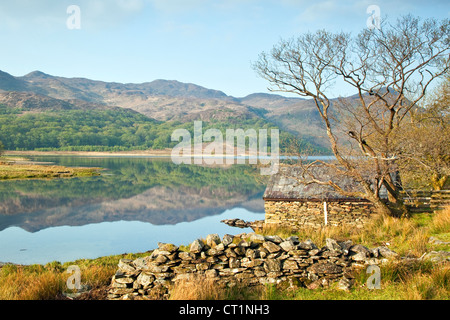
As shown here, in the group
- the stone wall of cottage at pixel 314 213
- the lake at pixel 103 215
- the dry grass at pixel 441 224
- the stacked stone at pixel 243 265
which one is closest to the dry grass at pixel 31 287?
the stacked stone at pixel 243 265

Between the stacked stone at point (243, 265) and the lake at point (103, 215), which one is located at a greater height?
the stacked stone at point (243, 265)

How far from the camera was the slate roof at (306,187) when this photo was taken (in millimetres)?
18241

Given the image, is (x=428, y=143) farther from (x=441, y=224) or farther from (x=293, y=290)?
(x=293, y=290)

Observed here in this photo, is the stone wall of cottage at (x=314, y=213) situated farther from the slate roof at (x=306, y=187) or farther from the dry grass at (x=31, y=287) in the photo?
the dry grass at (x=31, y=287)

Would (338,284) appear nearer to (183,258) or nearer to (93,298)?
(183,258)

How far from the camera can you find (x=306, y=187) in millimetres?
19219

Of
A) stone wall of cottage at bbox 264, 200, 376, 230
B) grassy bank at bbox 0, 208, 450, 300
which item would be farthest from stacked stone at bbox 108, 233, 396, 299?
stone wall of cottage at bbox 264, 200, 376, 230

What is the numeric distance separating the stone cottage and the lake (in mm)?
1583

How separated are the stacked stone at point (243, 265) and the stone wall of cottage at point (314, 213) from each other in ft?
30.6

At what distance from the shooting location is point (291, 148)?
16688 mm

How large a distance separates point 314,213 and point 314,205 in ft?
1.31

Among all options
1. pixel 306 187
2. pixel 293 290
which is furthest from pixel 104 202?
pixel 293 290

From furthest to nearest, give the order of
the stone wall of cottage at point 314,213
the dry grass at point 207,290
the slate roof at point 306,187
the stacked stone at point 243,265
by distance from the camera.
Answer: the slate roof at point 306,187
the stone wall of cottage at point 314,213
the stacked stone at point 243,265
the dry grass at point 207,290
